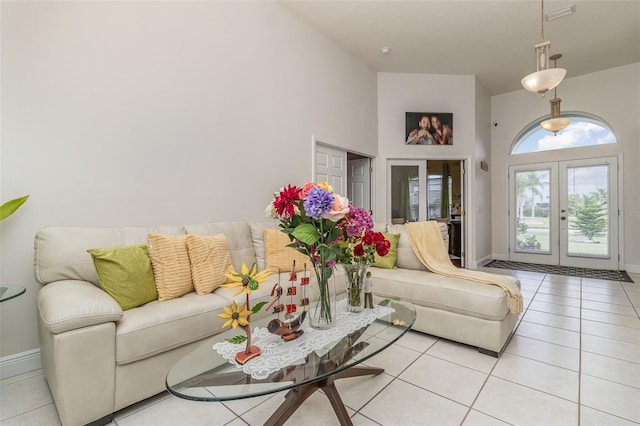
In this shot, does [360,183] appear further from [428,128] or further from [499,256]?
[499,256]

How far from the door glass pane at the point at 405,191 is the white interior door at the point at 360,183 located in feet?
1.53

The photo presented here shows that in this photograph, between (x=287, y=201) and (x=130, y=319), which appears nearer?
(x=287, y=201)

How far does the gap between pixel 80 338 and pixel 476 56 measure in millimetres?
5787

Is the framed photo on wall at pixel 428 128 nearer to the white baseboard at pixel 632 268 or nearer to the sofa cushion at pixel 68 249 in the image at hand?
the white baseboard at pixel 632 268

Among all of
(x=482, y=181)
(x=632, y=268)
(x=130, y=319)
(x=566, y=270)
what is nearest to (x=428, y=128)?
(x=482, y=181)

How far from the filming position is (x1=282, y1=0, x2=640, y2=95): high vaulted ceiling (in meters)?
3.57

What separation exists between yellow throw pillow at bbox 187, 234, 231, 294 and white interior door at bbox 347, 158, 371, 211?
321cm

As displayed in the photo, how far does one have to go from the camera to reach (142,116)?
242 centimetres

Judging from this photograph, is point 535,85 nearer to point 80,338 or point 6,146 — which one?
point 80,338

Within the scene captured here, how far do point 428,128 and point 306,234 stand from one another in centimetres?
463

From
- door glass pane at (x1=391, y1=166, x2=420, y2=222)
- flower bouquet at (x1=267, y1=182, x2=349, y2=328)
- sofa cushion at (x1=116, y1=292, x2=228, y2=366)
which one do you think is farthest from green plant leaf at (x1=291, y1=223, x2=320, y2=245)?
door glass pane at (x1=391, y1=166, x2=420, y2=222)

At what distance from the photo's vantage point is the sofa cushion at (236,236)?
253cm

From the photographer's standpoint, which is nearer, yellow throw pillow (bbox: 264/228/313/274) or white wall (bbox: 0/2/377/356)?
white wall (bbox: 0/2/377/356)

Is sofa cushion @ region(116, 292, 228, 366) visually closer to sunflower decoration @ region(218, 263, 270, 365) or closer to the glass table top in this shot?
the glass table top
